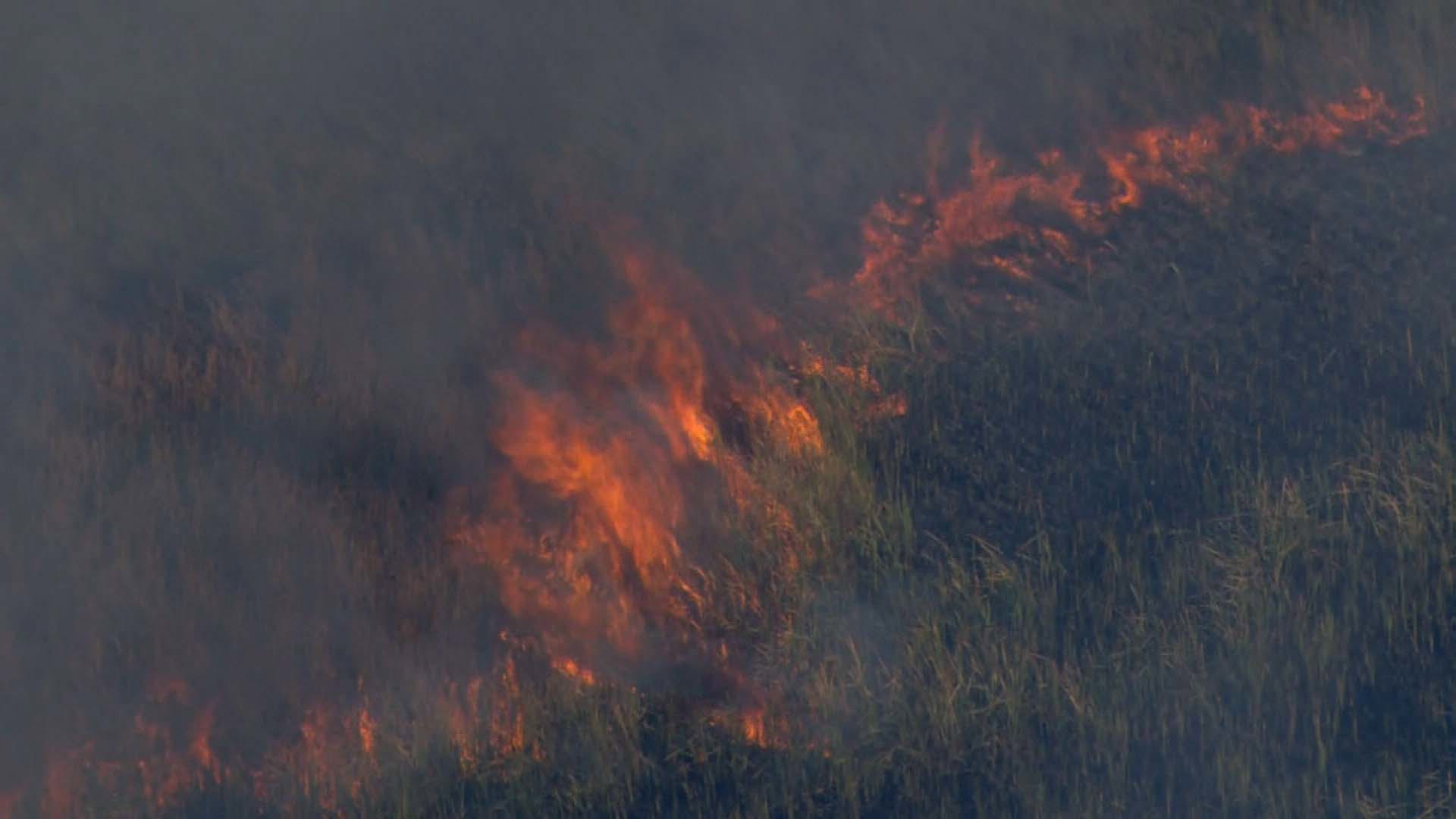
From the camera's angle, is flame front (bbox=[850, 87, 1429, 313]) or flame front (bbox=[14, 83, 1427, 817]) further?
flame front (bbox=[850, 87, 1429, 313])

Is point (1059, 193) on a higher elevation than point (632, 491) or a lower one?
higher

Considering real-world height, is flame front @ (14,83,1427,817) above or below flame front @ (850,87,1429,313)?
below

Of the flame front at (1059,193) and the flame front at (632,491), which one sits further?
the flame front at (1059,193)

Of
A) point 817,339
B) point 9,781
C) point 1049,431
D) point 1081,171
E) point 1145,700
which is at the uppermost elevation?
point 1081,171

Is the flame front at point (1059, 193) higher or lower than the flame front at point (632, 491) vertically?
higher

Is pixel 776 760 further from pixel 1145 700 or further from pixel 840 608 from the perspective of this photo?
pixel 1145 700

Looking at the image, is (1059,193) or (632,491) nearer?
(632,491)

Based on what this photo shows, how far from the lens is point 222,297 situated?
5.20 meters

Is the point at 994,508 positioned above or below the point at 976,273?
below

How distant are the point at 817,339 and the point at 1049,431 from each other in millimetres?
740

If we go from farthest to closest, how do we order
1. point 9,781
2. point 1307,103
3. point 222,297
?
point 1307,103, point 222,297, point 9,781

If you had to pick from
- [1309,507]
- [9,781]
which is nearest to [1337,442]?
[1309,507]

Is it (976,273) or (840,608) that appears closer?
(840,608)

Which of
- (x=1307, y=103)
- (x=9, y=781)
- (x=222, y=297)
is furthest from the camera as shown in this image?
(x=1307, y=103)
